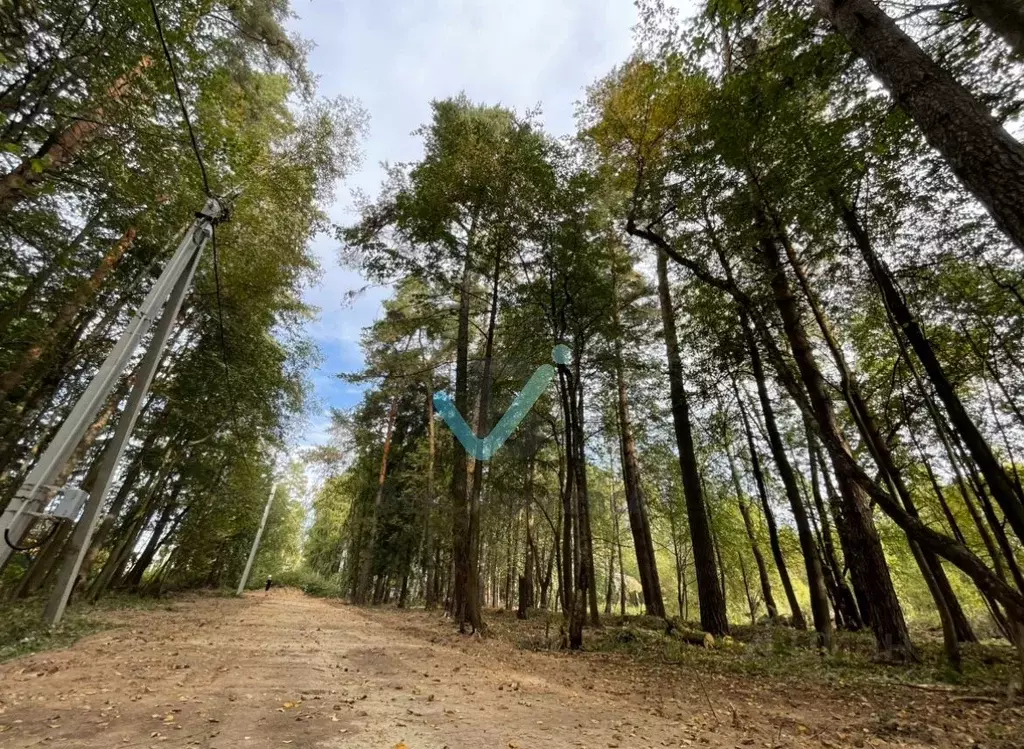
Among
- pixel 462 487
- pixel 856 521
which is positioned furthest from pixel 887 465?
pixel 462 487

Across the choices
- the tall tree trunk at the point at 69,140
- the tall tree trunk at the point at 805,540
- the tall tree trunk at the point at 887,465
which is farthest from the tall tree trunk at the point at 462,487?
the tall tree trunk at the point at 887,465

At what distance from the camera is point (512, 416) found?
1045cm

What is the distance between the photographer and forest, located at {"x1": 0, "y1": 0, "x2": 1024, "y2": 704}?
4297mm

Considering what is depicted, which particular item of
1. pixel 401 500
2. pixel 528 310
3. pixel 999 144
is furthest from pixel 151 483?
pixel 999 144

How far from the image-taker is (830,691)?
4.45 m

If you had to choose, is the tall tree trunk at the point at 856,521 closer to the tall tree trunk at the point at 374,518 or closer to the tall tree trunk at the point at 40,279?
the tall tree trunk at the point at 40,279

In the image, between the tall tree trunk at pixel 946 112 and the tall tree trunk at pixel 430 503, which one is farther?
the tall tree trunk at pixel 430 503

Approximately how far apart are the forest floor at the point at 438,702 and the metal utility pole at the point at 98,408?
1.11m

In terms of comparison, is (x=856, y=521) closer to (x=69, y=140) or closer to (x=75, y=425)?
(x=75, y=425)

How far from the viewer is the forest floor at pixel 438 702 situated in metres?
2.75

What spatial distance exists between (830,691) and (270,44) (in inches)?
517

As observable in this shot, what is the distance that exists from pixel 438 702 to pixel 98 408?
3370mm

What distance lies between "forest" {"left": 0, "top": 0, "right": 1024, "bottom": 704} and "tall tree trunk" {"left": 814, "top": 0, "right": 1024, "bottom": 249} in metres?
0.02

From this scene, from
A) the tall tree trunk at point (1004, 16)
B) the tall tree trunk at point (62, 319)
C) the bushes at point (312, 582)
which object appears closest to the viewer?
the tall tree trunk at point (1004, 16)
